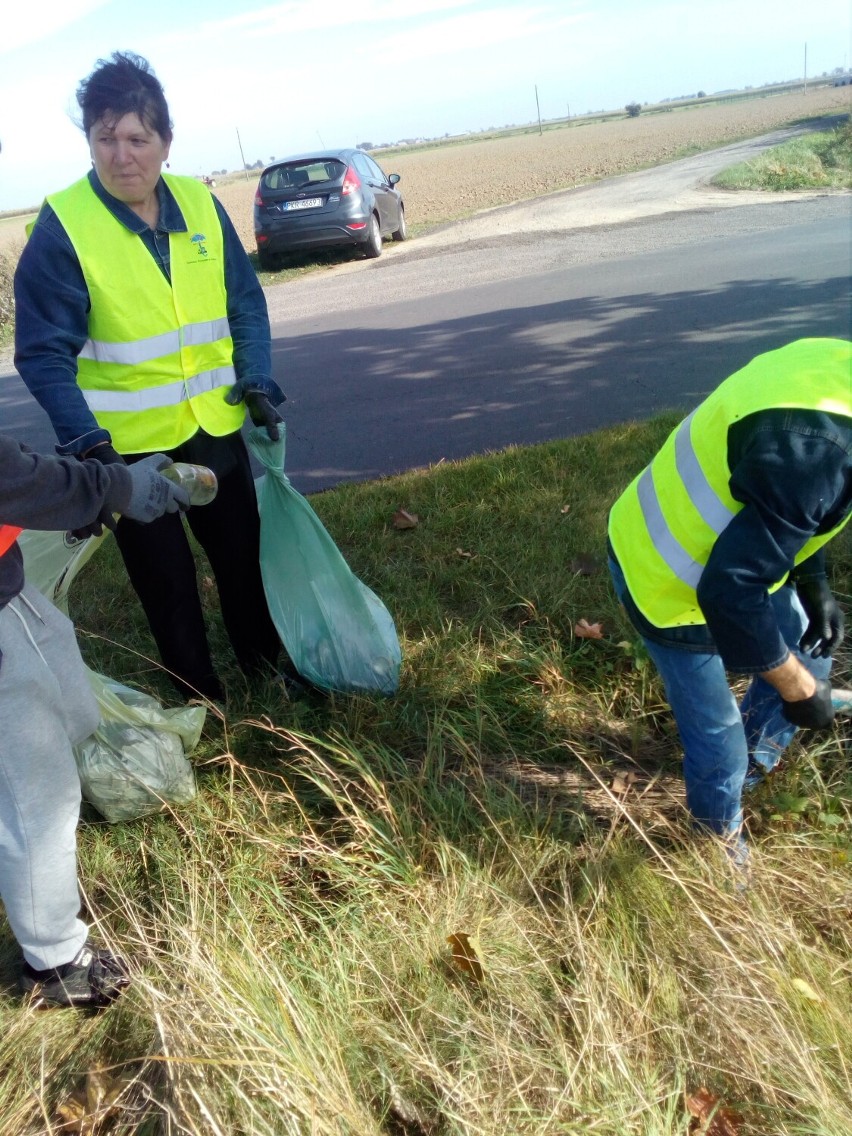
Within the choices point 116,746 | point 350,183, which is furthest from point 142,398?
point 350,183

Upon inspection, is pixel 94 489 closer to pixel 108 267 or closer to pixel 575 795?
pixel 108 267

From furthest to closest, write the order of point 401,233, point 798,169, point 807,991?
point 798,169, point 401,233, point 807,991

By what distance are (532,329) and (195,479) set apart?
5529 mm

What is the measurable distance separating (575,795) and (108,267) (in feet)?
6.22

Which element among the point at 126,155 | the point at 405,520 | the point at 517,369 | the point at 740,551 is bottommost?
the point at 405,520

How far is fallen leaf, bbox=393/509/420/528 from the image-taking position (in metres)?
4.05

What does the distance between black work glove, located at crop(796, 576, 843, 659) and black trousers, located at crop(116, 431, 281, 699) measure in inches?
66.0

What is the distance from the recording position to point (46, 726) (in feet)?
6.17

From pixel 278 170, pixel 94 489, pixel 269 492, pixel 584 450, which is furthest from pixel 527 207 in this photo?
pixel 94 489

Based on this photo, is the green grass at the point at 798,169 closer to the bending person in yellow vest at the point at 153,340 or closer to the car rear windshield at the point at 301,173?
the car rear windshield at the point at 301,173

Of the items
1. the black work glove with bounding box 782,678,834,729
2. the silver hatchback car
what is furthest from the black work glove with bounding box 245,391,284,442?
the silver hatchback car

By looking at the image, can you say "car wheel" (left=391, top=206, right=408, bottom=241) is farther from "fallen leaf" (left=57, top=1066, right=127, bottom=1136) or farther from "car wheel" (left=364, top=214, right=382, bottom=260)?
"fallen leaf" (left=57, top=1066, right=127, bottom=1136)

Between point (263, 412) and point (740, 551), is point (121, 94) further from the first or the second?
point (740, 551)

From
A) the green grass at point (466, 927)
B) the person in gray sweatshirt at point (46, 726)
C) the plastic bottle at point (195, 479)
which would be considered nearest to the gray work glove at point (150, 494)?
the person in gray sweatshirt at point (46, 726)
